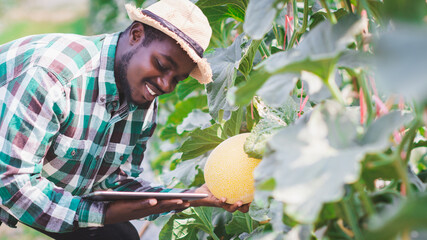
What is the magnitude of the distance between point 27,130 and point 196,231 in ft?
2.22

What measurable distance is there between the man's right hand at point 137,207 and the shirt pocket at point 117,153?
11.7 inches

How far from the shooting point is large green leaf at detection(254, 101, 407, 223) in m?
0.47

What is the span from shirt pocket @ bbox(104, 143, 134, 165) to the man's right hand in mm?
298

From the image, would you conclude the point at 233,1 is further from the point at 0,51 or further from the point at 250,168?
the point at 0,51

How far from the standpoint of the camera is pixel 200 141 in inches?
56.9

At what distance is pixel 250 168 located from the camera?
1070 mm

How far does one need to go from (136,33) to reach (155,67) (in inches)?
5.6

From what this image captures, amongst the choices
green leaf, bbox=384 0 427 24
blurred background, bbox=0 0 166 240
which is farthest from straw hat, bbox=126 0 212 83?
blurred background, bbox=0 0 166 240

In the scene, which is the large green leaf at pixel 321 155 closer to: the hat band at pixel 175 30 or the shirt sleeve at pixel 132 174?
the hat band at pixel 175 30

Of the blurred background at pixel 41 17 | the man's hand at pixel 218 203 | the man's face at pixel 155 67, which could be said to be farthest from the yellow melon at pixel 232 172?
the blurred background at pixel 41 17

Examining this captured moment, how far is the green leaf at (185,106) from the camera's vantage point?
89.6 inches

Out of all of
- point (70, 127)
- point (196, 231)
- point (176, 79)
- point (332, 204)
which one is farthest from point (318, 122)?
point (196, 231)

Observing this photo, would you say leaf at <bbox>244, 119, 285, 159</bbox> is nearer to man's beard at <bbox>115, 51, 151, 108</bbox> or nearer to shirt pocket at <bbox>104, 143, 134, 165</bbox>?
man's beard at <bbox>115, 51, 151, 108</bbox>

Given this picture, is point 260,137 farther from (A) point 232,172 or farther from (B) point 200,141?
(B) point 200,141
